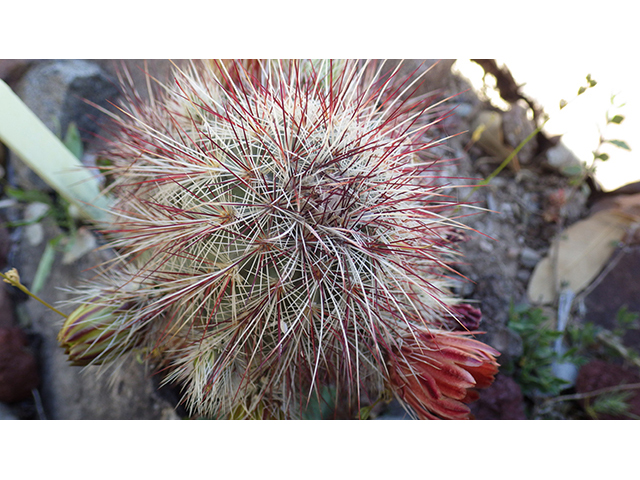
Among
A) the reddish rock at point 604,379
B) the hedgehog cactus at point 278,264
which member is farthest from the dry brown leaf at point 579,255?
the hedgehog cactus at point 278,264

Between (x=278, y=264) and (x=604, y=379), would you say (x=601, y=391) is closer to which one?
(x=604, y=379)

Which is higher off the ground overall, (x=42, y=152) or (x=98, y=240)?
(x=42, y=152)

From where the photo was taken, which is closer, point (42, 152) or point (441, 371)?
point (441, 371)

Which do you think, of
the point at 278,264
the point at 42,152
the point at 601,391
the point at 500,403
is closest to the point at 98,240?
the point at 42,152

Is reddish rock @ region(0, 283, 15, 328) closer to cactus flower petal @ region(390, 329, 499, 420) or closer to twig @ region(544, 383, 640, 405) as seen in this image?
cactus flower petal @ region(390, 329, 499, 420)

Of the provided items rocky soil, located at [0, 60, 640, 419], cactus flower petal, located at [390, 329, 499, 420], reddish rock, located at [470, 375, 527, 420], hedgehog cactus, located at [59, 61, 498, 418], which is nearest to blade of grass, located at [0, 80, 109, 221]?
rocky soil, located at [0, 60, 640, 419]

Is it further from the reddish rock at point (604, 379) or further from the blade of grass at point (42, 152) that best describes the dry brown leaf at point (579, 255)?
the blade of grass at point (42, 152)
